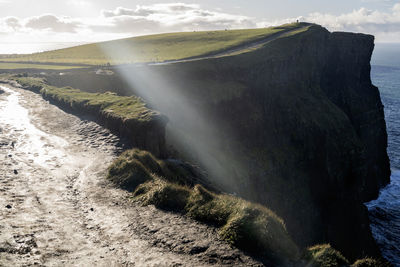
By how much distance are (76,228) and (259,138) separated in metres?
50.6

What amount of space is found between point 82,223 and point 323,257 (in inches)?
379

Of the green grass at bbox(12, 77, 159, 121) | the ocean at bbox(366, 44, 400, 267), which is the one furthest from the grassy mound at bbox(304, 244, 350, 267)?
the ocean at bbox(366, 44, 400, 267)

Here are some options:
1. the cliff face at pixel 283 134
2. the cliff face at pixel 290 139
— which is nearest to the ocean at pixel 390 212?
the cliff face at pixel 290 139

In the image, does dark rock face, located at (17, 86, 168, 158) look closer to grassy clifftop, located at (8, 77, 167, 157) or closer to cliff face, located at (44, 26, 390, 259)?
grassy clifftop, located at (8, 77, 167, 157)

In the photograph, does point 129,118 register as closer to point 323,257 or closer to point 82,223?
point 82,223

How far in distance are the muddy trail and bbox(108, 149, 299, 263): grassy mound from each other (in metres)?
0.53

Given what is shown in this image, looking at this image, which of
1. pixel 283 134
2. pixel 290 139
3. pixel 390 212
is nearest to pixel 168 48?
pixel 283 134

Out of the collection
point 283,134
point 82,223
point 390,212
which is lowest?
point 390,212

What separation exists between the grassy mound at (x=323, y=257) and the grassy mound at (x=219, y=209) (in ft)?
1.68

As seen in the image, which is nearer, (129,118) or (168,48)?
(129,118)

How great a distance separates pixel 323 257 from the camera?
10.5 meters

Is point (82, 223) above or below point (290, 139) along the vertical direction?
above

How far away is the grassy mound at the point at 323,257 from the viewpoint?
10328mm

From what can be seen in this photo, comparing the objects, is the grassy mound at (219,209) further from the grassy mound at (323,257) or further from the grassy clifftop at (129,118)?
the grassy clifftop at (129,118)
